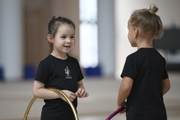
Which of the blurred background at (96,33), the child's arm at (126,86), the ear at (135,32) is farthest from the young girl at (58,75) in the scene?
the blurred background at (96,33)

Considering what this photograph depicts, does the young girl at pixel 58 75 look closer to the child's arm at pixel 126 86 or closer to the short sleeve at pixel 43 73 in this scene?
the short sleeve at pixel 43 73

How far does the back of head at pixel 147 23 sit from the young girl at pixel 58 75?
0.63 meters

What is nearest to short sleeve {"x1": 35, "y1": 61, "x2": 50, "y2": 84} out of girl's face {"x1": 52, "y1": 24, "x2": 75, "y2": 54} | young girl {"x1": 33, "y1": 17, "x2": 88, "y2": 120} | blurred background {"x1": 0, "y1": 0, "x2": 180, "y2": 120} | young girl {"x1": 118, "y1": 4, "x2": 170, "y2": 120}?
young girl {"x1": 33, "y1": 17, "x2": 88, "y2": 120}

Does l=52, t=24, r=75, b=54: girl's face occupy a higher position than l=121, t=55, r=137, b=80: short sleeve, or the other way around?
l=52, t=24, r=75, b=54: girl's face

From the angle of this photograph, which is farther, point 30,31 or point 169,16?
point 169,16

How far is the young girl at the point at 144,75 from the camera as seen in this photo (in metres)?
2.85

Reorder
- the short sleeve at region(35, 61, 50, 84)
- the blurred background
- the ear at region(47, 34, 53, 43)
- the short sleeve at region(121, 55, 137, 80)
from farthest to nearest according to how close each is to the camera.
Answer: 1. the blurred background
2. the ear at region(47, 34, 53, 43)
3. the short sleeve at region(35, 61, 50, 84)
4. the short sleeve at region(121, 55, 137, 80)

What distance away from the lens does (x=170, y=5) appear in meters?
19.6

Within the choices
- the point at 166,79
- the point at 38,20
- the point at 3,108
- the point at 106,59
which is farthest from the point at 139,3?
the point at 166,79

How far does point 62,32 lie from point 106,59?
1518 centimetres

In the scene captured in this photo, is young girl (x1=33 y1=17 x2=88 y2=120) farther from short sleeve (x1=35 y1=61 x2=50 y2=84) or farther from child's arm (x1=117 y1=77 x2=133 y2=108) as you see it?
child's arm (x1=117 y1=77 x2=133 y2=108)

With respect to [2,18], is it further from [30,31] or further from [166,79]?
[166,79]

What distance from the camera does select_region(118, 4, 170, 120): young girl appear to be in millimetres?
2848

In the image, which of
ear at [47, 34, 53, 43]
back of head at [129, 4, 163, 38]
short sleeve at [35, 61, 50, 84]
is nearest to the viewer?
back of head at [129, 4, 163, 38]
